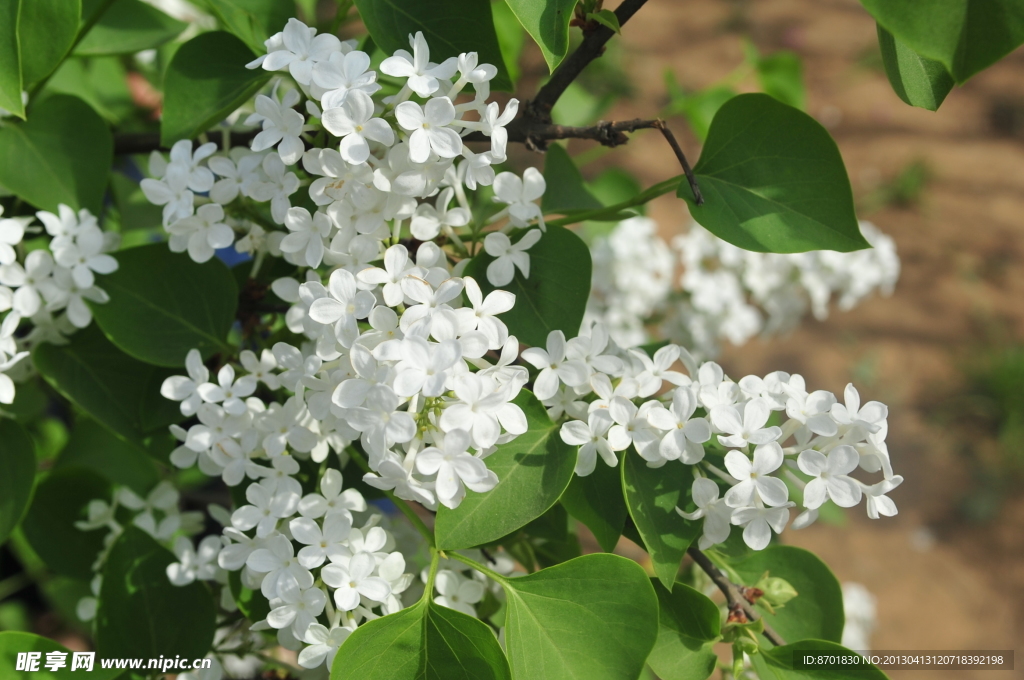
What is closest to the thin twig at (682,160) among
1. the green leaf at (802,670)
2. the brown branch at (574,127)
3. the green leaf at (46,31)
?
the brown branch at (574,127)

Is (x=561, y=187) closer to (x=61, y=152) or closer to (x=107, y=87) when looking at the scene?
(x=61, y=152)

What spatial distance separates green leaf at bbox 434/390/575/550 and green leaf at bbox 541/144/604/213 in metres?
0.28

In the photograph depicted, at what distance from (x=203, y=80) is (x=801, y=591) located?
64cm

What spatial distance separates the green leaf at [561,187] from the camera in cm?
70

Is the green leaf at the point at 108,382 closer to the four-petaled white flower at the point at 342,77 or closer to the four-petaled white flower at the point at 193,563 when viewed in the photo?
the four-petaled white flower at the point at 193,563

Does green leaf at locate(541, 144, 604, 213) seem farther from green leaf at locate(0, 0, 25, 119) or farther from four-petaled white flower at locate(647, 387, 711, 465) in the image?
green leaf at locate(0, 0, 25, 119)

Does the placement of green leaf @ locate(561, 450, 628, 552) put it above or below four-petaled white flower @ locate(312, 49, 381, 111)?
below

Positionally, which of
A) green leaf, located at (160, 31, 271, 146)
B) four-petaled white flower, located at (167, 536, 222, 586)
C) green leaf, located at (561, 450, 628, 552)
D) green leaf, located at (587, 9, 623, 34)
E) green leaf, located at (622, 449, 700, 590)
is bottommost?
four-petaled white flower, located at (167, 536, 222, 586)

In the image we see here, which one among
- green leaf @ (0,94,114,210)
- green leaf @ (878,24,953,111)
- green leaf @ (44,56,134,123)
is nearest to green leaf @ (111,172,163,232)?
green leaf @ (44,56,134,123)

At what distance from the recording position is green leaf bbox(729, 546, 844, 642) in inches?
22.5

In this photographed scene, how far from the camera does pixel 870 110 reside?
3.49 metres

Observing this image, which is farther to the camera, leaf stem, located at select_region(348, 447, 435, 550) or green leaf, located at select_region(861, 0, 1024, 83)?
leaf stem, located at select_region(348, 447, 435, 550)

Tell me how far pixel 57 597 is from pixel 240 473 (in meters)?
0.68

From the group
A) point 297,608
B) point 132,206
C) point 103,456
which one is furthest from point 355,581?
point 132,206
